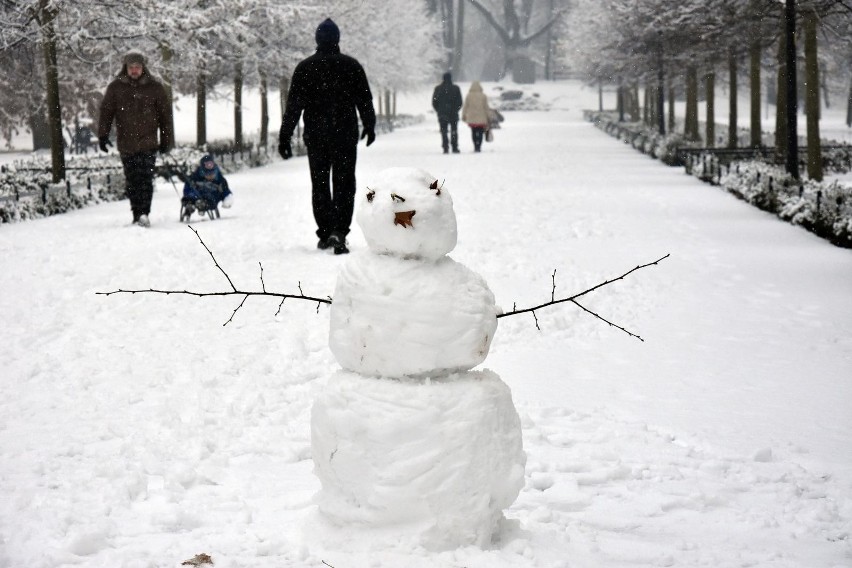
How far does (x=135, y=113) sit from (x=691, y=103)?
23.3 metres

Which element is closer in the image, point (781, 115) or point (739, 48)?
point (781, 115)

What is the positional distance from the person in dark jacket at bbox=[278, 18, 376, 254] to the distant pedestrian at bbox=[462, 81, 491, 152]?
60.3ft

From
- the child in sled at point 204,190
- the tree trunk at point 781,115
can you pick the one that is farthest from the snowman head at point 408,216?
the tree trunk at point 781,115

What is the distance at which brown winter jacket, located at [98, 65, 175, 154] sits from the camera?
11.9 m

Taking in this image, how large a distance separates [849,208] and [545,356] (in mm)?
7193

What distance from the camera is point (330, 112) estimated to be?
9781 mm

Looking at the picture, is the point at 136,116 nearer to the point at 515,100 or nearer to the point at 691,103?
the point at 691,103

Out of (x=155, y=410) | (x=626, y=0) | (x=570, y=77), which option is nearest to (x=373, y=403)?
(x=155, y=410)

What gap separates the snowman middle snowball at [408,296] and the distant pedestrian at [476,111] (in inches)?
980

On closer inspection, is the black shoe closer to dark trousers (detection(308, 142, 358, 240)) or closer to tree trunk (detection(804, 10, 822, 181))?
dark trousers (detection(308, 142, 358, 240))

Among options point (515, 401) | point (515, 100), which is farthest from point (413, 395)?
point (515, 100)

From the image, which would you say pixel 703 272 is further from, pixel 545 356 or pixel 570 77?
pixel 570 77

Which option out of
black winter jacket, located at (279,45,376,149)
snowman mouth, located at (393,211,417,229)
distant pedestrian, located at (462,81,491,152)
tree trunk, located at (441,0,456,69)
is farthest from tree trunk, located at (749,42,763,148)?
tree trunk, located at (441,0,456,69)

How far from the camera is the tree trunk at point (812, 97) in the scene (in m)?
17.2
